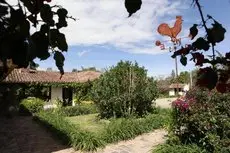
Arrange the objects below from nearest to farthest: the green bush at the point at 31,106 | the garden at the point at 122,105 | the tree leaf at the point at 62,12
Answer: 1. the tree leaf at the point at 62,12
2. the garden at the point at 122,105
3. the green bush at the point at 31,106

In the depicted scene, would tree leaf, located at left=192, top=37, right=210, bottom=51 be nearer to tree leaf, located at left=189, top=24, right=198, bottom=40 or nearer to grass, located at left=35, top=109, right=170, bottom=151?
tree leaf, located at left=189, top=24, right=198, bottom=40

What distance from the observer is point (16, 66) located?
1091 millimetres

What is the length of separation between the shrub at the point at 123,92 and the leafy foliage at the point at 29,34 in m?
15.8

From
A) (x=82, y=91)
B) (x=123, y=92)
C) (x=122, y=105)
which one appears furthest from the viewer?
(x=82, y=91)

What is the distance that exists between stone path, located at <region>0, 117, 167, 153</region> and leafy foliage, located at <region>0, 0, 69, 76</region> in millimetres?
8793

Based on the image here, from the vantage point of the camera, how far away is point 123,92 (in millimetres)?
17734

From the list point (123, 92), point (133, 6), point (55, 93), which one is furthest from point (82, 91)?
point (133, 6)

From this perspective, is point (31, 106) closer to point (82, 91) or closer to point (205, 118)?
point (82, 91)

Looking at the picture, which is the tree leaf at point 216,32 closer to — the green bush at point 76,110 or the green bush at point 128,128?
the green bush at point 128,128

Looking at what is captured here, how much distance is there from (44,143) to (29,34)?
11796 millimetres

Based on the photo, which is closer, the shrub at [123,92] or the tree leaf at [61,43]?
the tree leaf at [61,43]

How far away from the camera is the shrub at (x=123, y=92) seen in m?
17.3

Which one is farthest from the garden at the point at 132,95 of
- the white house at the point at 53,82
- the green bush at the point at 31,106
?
the white house at the point at 53,82

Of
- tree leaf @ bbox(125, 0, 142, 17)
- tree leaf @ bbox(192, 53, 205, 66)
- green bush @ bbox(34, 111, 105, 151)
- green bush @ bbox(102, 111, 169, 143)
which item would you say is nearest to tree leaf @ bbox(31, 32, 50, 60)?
tree leaf @ bbox(125, 0, 142, 17)
